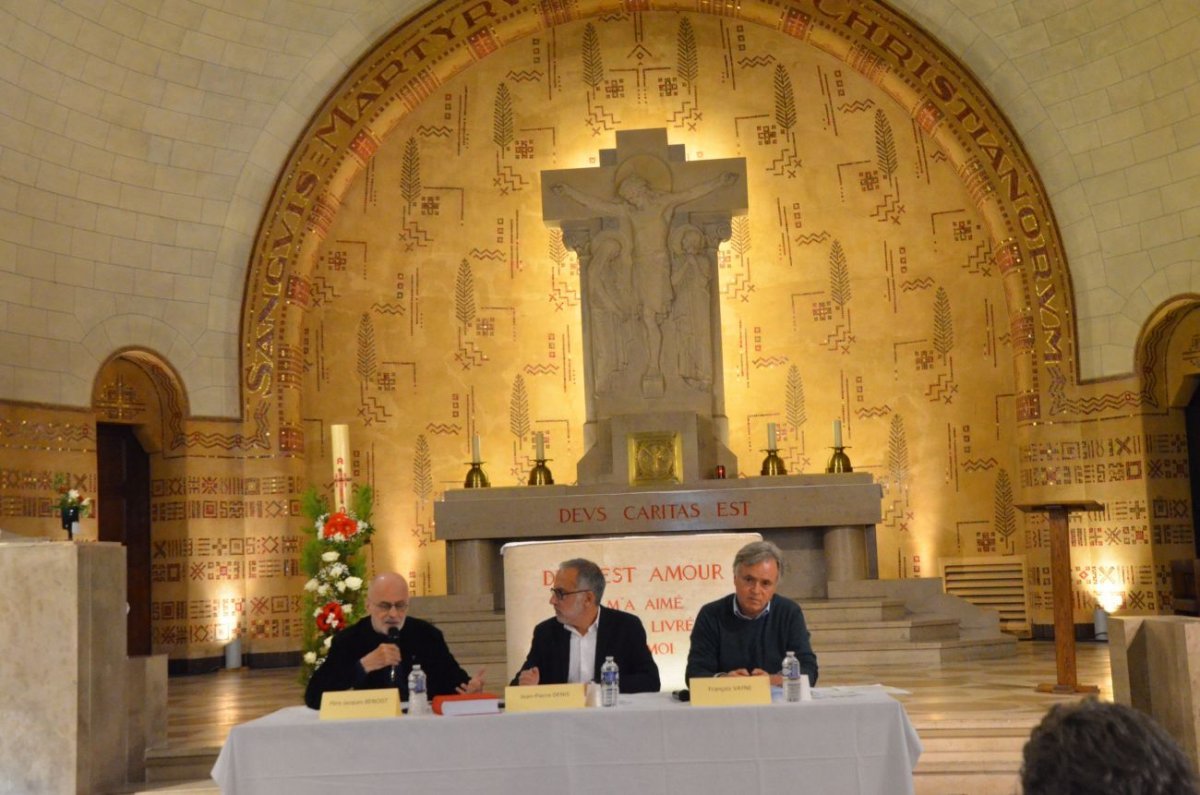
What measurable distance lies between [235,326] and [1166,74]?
28.1 feet

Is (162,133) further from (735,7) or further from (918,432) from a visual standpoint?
(918,432)

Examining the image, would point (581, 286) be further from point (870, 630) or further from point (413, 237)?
point (870, 630)

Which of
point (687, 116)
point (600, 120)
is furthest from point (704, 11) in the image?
point (600, 120)

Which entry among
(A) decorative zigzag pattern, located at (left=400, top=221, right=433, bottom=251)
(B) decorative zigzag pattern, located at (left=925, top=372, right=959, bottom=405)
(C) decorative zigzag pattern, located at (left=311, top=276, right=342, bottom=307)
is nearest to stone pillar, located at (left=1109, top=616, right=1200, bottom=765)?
(B) decorative zigzag pattern, located at (left=925, top=372, right=959, bottom=405)

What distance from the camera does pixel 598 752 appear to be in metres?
4.47

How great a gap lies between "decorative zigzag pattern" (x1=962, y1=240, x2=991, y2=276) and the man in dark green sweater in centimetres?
895

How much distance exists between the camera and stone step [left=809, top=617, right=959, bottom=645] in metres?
10.1

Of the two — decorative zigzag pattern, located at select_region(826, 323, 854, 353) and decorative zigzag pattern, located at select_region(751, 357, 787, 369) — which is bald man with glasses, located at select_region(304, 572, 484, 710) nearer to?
decorative zigzag pattern, located at select_region(751, 357, 787, 369)

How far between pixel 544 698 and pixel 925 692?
4.35 m

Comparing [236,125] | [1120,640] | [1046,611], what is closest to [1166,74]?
[1046,611]

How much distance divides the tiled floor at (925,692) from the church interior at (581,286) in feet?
0.66

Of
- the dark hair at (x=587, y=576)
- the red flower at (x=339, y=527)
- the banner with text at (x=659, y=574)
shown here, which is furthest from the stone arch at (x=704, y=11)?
the dark hair at (x=587, y=576)

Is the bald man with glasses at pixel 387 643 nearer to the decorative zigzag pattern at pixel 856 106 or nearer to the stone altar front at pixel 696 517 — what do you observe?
the stone altar front at pixel 696 517

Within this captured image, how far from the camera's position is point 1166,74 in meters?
11.5
